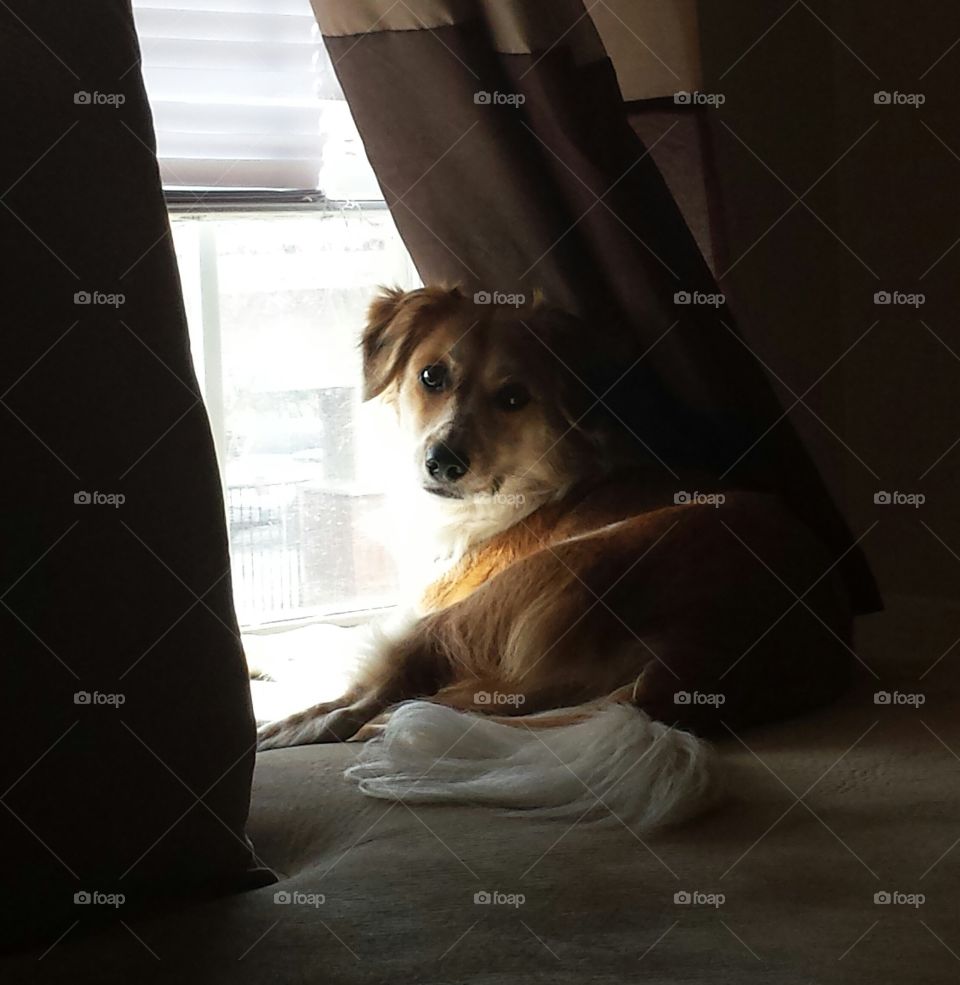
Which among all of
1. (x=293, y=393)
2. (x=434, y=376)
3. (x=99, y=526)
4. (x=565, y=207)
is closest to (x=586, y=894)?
(x=99, y=526)

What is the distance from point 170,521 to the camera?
1.09 meters

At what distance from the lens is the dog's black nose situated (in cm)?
195

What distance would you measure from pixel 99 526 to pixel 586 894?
22.9 inches

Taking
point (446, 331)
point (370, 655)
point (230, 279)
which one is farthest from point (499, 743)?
point (230, 279)

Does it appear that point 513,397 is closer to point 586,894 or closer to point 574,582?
point 574,582

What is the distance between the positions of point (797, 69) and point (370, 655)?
167 centimetres

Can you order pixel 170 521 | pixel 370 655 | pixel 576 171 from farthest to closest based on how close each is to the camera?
pixel 576 171 → pixel 370 655 → pixel 170 521

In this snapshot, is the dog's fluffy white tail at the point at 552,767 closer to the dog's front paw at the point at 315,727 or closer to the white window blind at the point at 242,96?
the dog's front paw at the point at 315,727

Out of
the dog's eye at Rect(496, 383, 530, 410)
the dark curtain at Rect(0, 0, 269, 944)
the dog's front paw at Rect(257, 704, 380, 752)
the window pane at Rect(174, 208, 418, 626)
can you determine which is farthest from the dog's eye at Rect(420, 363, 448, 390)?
the dark curtain at Rect(0, 0, 269, 944)

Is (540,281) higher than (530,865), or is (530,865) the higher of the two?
(540,281)

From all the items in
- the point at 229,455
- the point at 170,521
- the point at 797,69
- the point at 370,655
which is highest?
the point at 797,69

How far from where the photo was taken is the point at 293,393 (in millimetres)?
2379

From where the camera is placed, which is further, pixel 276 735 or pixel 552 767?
pixel 276 735

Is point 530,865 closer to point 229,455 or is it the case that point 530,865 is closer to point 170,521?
point 170,521
